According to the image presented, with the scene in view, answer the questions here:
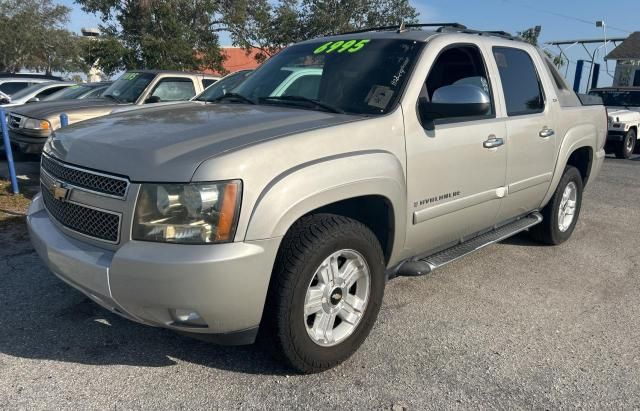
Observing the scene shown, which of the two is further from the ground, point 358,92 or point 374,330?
point 358,92

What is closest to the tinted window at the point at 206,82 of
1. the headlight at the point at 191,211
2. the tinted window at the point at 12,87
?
the headlight at the point at 191,211

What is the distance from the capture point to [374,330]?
3.45m

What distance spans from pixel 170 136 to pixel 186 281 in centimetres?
78

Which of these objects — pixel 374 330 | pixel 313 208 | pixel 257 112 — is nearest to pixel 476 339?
pixel 374 330

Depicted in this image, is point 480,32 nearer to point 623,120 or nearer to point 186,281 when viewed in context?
point 186,281

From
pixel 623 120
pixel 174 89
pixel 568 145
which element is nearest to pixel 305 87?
pixel 568 145

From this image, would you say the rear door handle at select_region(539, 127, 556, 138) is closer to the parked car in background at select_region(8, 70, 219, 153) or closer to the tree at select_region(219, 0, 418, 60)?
the parked car in background at select_region(8, 70, 219, 153)

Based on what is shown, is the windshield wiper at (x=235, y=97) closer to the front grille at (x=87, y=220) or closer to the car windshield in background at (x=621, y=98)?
the front grille at (x=87, y=220)

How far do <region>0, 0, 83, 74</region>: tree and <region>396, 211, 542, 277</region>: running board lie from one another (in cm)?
3607

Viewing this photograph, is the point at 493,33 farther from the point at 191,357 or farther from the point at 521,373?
the point at 191,357

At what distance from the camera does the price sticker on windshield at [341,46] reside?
3.77m

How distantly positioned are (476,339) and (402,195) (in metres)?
1.05

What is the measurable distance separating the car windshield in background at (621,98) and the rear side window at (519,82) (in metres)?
11.1

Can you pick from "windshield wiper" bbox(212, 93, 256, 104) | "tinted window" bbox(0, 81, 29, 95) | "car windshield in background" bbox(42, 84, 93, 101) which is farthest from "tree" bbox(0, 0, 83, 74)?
"windshield wiper" bbox(212, 93, 256, 104)
